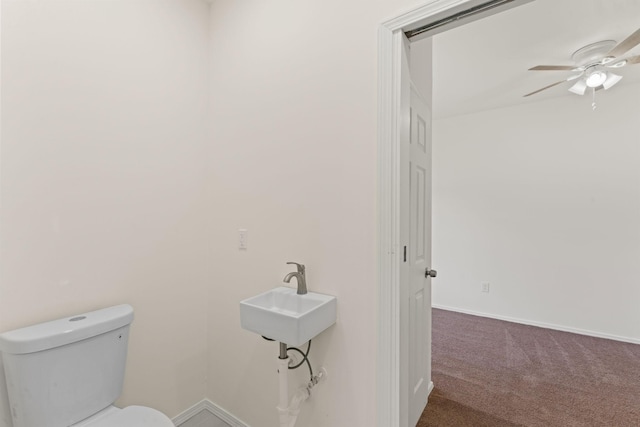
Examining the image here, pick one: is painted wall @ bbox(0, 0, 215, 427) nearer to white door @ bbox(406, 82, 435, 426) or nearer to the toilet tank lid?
the toilet tank lid

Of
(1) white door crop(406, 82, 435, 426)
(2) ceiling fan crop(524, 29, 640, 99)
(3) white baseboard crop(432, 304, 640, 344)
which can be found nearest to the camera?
(1) white door crop(406, 82, 435, 426)

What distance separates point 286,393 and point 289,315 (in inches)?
17.6

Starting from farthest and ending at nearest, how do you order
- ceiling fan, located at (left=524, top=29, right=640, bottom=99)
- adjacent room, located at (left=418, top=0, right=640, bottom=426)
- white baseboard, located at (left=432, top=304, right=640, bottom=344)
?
white baseboard, located at (left=432, top=304, right=640, bottom=344) < ceiling fan, located at (left=524, top=29, right=640, bottom=99) < adjacent room, located at (left=418, top=0, right=640, bottom=426)

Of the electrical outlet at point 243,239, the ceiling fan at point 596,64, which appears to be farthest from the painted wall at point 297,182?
the ceiling fan at point 596,64

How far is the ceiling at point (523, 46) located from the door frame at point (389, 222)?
130 centimetres

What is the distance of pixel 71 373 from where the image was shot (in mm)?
1187

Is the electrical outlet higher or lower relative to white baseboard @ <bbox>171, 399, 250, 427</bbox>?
higher

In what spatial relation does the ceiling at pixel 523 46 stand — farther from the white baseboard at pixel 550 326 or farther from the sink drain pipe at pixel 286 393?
the white baseboard at pixel 550 326

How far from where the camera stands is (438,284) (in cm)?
409

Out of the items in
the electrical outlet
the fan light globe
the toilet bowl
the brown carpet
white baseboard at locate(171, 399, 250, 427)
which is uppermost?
the fan light globe

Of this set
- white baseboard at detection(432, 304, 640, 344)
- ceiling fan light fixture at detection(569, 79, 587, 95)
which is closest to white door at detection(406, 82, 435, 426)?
ceiling fan light fixture at detection(569, 79, 587, 95)

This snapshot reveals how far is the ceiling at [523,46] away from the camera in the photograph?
1896mm

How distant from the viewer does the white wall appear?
3.02 meters

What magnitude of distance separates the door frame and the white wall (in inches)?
121
